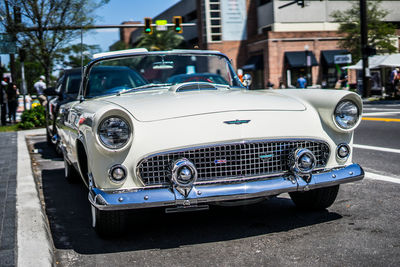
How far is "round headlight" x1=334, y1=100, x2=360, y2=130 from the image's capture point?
3.78 m

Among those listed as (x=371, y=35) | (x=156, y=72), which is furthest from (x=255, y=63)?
(x=156, y=72)

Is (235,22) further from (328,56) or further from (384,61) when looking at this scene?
(384,61)

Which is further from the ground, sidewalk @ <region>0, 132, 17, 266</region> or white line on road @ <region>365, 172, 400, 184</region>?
sidewalk @ <region>0, 132, 17, 266</region>

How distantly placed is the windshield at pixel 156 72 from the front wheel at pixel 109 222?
4.93 ft

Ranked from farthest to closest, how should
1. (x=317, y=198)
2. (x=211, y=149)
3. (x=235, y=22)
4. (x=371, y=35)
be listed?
(x=235, y=22) → (x=371, y=35) → (x=317, y=198) → (x=211, y=149)

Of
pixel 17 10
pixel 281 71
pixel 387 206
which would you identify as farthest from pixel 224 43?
pixel 387 206

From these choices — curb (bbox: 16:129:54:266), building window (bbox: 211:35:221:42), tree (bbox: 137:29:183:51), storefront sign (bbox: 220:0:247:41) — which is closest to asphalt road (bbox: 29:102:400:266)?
curb (bbox: 16:129:54:266)

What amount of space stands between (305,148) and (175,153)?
966mm

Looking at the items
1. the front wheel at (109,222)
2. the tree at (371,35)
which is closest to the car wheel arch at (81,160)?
the front wheel at (109,222)

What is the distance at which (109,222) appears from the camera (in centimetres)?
361

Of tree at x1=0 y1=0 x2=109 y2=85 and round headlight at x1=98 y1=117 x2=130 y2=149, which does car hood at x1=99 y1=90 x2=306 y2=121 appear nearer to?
round headlight at x1=98 y1=117 x2=130 y2=149

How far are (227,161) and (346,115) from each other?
1.08 metres

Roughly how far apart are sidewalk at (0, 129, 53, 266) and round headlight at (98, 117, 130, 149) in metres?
0.86

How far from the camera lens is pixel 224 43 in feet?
141
